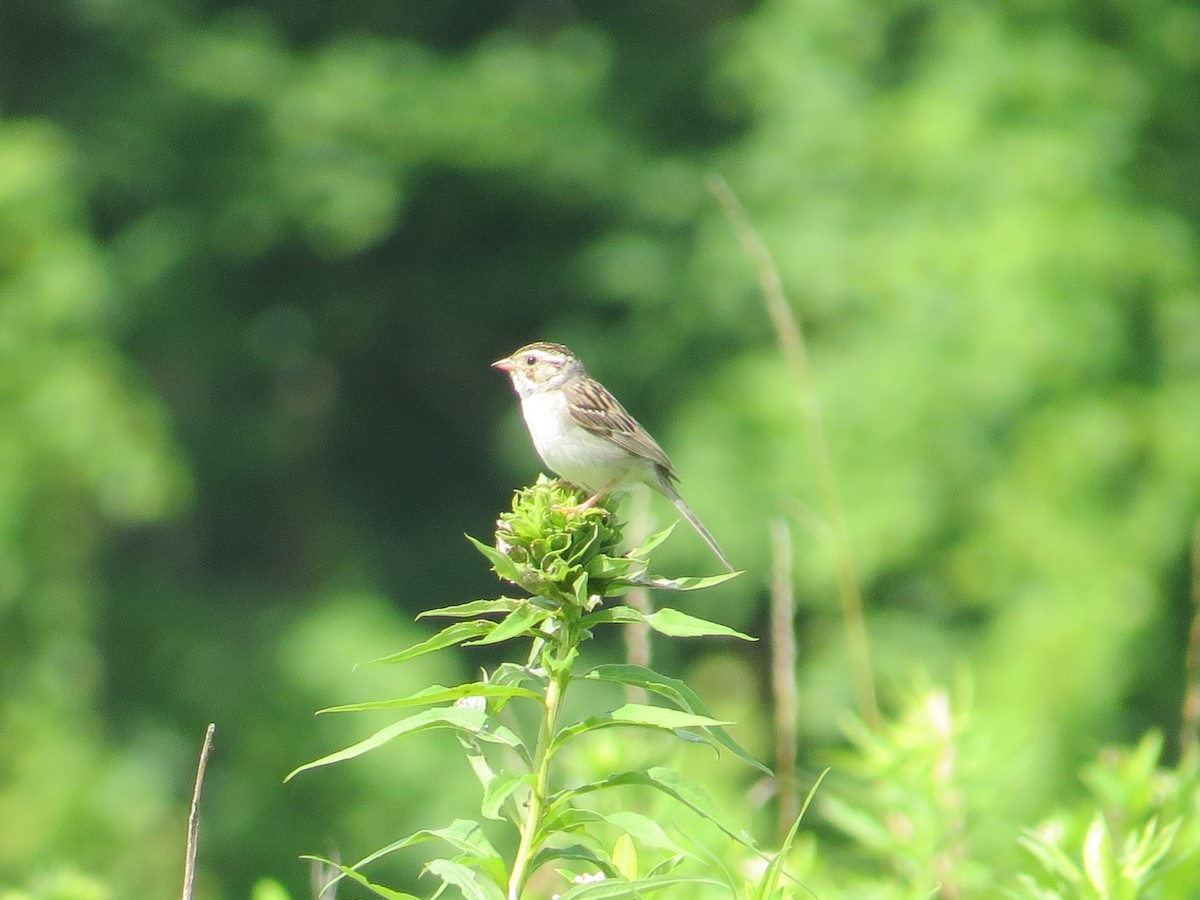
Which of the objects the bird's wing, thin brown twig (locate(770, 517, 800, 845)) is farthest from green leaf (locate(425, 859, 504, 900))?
the bird's wing

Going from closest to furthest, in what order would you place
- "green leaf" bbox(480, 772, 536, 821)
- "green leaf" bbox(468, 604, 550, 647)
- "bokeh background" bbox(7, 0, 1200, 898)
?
"green leaf" bbox(480, 772, 536, 821)
"green leaf" bbox(468, 604, 550, 647)
"bokeh background" bbox(7, 0, 1200, 898)

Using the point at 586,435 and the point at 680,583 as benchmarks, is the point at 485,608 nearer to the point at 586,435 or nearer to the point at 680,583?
the point at 680,583


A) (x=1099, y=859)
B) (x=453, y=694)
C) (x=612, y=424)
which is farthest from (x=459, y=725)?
(x=612, y=424)

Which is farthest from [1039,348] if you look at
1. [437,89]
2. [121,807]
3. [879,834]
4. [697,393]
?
[879,834]

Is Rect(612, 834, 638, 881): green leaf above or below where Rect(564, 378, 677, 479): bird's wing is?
below

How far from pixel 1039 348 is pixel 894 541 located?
179 centimetres

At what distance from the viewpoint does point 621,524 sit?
2316 mm

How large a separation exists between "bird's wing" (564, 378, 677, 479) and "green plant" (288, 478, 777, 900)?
95.9 inches

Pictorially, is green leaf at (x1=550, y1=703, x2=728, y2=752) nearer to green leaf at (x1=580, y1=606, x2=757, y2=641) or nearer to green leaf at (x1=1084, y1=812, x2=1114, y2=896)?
green leaf at (x1=580, y1=606, x2=757, y2=641)

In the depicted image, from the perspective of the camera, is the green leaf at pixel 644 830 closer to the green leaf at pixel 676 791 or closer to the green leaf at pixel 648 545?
the green leaf at pixel 676 791

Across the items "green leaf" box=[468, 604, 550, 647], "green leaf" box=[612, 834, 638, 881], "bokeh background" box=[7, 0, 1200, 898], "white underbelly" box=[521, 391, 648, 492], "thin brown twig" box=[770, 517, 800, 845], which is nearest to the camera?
"green leaf" box=[468, 604, 550, 647]

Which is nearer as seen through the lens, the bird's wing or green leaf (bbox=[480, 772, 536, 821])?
green leaf (bbox=[480, 772, 536, 821])

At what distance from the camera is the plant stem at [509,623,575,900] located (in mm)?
2021

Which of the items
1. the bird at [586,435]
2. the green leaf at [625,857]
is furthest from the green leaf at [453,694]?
the bird at [586,435]
